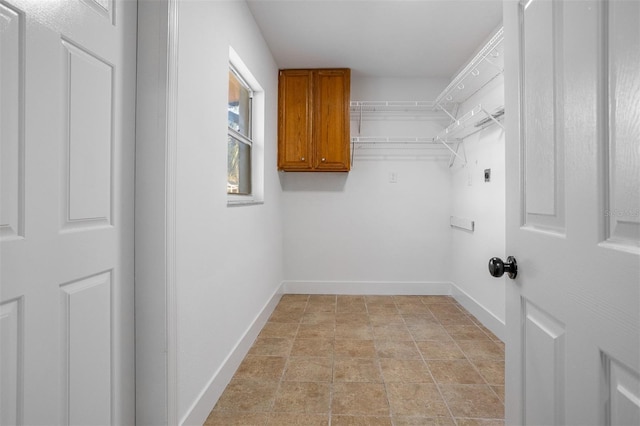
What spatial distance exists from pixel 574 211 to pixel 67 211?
1253 mm

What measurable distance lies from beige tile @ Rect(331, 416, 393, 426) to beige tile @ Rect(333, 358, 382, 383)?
0.33 meters

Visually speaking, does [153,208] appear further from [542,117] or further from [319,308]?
[319,308]

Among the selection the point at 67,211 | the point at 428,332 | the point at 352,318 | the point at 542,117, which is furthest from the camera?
the point at 352,318

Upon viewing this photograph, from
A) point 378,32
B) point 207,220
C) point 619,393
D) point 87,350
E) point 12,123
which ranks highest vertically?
point 378,32

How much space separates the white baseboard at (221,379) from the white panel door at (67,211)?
0.34m

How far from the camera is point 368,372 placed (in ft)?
6.62

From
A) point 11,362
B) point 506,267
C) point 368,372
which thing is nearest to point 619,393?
point 506,267

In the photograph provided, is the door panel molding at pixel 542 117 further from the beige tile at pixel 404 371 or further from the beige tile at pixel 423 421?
the beige tile at pixel 404 371

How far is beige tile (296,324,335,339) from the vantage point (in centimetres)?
258

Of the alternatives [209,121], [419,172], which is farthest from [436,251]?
[209,121]

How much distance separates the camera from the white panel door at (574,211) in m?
0.52

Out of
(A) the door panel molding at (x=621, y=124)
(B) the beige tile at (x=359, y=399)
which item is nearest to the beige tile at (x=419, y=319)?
Result: (B) the beige tile at (x=359, y=399)

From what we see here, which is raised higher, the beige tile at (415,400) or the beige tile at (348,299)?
the beige tile at (348,299)

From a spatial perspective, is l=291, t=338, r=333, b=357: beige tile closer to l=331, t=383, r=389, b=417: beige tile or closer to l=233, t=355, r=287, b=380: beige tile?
l=233, t=355, r=287, b=380: beige tile
